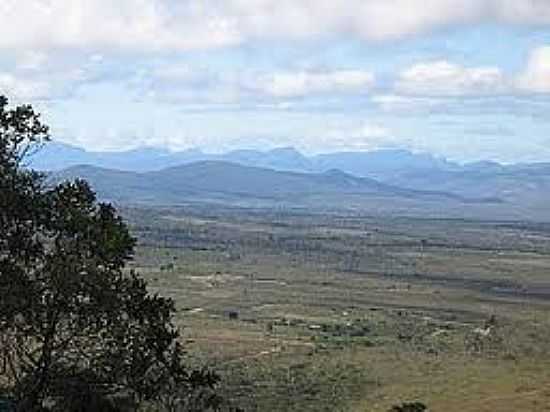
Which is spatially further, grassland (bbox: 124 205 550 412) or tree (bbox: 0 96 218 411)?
grassland (bbox: 124 205 550 412)

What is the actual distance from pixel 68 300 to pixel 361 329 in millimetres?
89921

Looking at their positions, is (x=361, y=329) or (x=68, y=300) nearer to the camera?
(x=68, y=300)

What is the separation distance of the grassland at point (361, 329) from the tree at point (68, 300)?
3773 centimetres

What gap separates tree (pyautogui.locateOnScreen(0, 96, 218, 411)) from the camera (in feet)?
78.0

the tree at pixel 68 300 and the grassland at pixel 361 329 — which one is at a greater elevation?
the tree at pixel 68 300

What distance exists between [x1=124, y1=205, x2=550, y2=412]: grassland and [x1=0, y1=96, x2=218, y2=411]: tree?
37.7 m

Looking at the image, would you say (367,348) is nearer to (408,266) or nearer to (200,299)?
(200,299)

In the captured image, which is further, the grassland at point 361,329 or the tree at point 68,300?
the grassland at point 361,329

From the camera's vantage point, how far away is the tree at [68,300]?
2378 centimetres

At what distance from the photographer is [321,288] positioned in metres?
155

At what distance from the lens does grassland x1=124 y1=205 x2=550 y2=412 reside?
70.6 metres

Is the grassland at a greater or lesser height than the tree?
lesser

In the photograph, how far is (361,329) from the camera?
367 ft

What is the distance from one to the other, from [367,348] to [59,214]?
73.8 metres
